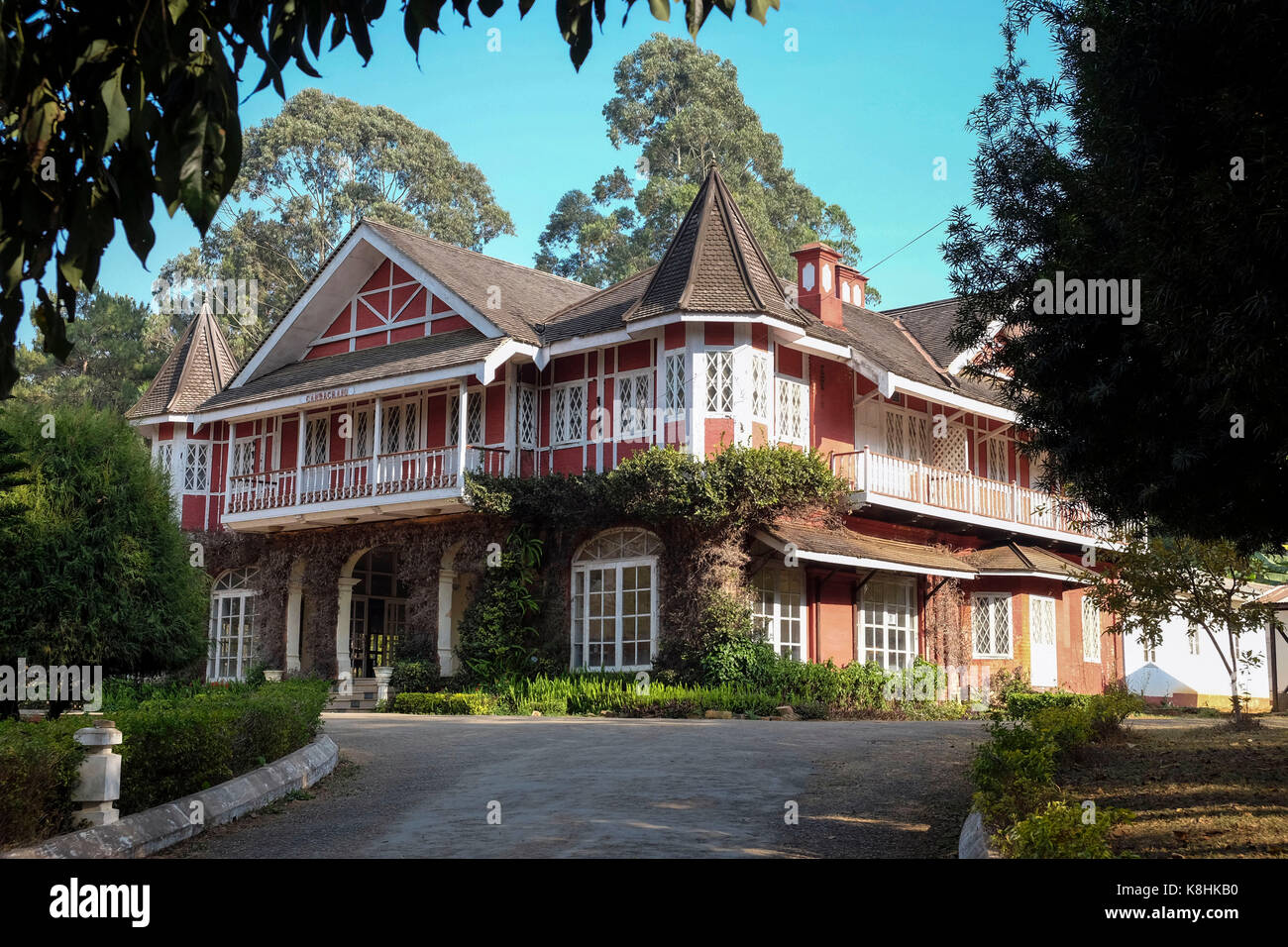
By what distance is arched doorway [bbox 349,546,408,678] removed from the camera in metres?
30.9

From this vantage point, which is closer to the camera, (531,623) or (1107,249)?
(1107,249)

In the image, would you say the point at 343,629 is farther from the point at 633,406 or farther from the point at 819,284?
the point at 819,284

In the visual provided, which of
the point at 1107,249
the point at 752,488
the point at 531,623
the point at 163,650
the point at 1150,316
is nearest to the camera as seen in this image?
the point at 1150,316

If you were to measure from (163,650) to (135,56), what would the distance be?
985 centimetres

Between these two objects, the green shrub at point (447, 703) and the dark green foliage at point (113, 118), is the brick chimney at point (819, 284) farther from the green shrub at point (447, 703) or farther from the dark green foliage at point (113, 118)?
the dark green foliage at point (113, 118)

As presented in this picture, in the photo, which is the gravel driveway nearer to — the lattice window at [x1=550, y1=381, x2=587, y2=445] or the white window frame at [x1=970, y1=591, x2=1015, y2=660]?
the lattice window at [x1=550, y1=381, x2=587, y2=445]

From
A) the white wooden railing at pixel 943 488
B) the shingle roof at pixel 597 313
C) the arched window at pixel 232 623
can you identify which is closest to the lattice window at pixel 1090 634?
the white wooden railing at pixel 943 488

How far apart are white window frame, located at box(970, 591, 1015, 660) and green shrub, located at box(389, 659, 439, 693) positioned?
11604 millimetres

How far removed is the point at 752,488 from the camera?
22.1 meters

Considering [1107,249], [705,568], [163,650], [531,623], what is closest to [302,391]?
[531,623]

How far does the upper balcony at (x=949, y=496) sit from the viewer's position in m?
24.2

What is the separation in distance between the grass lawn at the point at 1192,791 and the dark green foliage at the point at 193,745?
6640 millimetres
